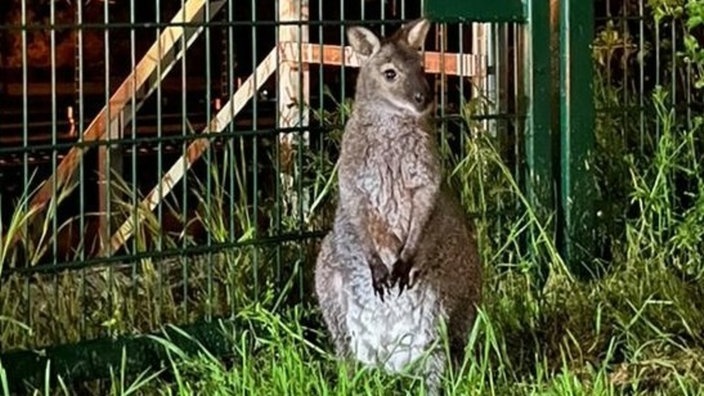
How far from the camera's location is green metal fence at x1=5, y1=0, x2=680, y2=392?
616cm

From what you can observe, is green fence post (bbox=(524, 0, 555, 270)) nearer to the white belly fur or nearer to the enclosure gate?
the enclosure gate

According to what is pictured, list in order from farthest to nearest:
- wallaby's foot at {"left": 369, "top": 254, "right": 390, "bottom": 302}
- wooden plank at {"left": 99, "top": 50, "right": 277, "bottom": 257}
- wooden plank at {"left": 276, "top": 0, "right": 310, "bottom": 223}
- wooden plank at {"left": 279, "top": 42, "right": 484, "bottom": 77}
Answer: wooden plank at {"left": 279, "top": 42, "right": 484, "bottom": 77} < wooden plank at {"left": 276, "top": 0, "right": 310, "bottom": 223} < wooden plank at {"left": 99, "top": 50, "right": 277, "bottom": 257} < wallaby's foot at {"left": 369, "top": 254, "right": 390, "bottom": 302}

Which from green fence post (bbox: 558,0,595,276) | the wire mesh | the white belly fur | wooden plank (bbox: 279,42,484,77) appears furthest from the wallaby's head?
green fence post (bbox: 558,0,595,276)

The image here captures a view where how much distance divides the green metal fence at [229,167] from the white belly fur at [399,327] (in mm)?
755

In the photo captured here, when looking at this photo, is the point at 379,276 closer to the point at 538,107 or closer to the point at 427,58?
the point at 538,107

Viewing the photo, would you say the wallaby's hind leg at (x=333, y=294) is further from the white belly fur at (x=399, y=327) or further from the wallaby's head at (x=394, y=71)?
the wallaby's head at (x=394, y=71)

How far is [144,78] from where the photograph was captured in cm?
756

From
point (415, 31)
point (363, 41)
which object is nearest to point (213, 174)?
point (363, 41)

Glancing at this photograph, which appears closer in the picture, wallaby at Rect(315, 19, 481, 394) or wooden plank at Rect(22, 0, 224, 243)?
wallaby at Rect(315, 19, 481, 394)

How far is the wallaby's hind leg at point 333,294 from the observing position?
5938mm

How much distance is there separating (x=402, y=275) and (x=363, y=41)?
2.92ft

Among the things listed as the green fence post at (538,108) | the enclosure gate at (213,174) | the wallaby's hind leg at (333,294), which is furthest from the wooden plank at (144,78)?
the green fence post at (538,108)

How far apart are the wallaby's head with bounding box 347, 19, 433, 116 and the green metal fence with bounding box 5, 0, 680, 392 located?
50 centimetres

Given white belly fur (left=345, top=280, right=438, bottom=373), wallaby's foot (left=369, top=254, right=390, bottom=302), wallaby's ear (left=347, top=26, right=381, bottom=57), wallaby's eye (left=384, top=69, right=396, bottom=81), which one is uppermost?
wallaby's ear (left=347, top=26, right=381, bottom=57)
